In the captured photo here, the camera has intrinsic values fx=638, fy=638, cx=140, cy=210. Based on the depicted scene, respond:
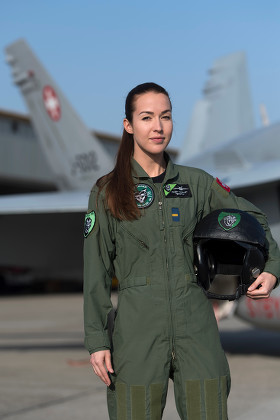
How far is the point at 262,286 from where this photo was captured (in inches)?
91.8

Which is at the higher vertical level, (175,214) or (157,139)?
(157,139)

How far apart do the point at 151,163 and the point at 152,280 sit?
0.48 meters

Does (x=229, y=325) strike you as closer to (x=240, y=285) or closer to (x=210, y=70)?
(x=210, y=70)

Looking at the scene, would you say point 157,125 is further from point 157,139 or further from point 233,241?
point 233,241

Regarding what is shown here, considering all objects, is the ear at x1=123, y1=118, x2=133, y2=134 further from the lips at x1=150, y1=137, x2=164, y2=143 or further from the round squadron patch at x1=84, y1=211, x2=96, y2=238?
the round squadron patch at x1=84, y1=211, x2=96, y2=238

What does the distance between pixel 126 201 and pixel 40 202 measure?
658cm

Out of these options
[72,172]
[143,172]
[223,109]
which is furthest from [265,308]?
[223,109]

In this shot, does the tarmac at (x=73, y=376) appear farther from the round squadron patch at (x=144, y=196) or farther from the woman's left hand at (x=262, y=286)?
the round squadron patch at (x=144, y=196)

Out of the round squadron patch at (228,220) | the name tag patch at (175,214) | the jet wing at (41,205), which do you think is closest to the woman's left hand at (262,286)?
the round squadron patch at (228,220)

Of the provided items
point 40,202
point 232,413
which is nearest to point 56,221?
point 40,202

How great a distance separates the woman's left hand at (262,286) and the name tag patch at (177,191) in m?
0.42

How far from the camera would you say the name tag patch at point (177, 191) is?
2447mm

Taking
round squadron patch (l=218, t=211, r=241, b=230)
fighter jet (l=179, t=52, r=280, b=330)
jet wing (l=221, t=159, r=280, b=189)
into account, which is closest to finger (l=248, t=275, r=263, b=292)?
round squadron patch (l=218, t=211, r=241, b=230)

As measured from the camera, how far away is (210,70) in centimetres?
1567
